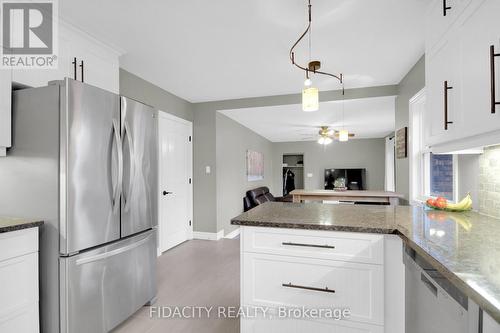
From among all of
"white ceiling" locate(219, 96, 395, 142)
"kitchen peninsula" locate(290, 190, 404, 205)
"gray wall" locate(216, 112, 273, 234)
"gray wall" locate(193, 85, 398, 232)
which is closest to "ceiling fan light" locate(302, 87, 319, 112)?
"kitchen peninsula" locate(290, 190, 404, 205)

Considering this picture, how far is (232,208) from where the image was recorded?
5.11 m

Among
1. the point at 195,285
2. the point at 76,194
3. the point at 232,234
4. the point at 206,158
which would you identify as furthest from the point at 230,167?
the point at 76,194

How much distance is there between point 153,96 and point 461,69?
339cm

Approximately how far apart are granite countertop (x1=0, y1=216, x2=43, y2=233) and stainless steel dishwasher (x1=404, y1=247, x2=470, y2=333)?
2101mm

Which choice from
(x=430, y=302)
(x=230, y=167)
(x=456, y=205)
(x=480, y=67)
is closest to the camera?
(x=430, y=302)

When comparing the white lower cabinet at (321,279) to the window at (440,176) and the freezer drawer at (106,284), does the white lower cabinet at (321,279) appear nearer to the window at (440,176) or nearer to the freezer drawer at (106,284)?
the freezer drawer at (106,284)

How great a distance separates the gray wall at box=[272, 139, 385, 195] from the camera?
8062 mm

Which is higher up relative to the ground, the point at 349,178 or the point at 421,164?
the point at 421,164

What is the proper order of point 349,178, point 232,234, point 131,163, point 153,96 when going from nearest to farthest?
point 131,163 → point 153,96 → point 232,234 → point 349,178

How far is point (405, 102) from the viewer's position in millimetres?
3375

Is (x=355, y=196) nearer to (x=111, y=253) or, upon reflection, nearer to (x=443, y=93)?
(x=443, y=93)

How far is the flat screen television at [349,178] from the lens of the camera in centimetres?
814

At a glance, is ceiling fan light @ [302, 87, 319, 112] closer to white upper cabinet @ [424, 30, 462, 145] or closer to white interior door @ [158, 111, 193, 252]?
white upper cabinet @ [424, 30, 462, 145]

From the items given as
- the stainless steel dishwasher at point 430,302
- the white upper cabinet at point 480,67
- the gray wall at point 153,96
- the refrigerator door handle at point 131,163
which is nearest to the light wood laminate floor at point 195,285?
the refrigerator door handle at point 131,163
